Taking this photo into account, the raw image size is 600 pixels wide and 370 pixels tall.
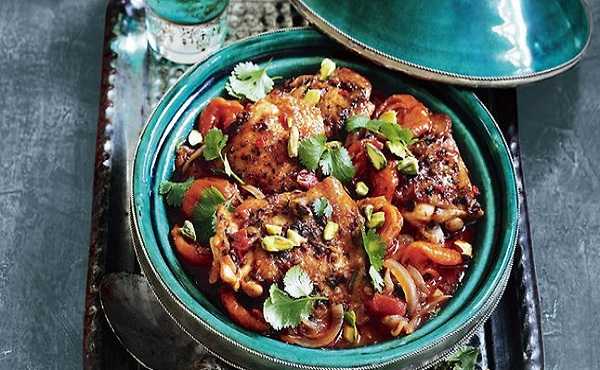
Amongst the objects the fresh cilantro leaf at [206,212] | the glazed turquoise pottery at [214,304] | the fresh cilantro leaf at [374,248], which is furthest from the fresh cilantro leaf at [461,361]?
the fresh cilantro leaf at [206,212]

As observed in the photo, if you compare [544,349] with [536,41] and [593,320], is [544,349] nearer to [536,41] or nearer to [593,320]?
[593,320]

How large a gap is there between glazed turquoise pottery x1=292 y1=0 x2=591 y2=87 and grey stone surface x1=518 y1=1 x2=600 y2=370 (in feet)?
1.34

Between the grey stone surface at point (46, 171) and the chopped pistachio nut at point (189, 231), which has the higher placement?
the chopped pistachio nut at point (189, 231)

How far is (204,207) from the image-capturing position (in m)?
2.33

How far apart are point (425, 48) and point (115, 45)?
38.5 inches

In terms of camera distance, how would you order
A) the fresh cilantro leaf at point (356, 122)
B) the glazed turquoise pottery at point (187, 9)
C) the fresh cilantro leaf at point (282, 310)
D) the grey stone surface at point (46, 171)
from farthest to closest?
the glazed turquoise pottery at point (187, 9) → the grey stone surface at point (46, 171) → the fresh cilantro leaf at point (356, 122) → the fresh cilantro leaf at point (282, 310)

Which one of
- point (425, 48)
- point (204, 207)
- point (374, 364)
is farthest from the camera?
point (425, 48)

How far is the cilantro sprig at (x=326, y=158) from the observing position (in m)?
2.39

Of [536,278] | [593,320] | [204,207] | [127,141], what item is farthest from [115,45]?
[593,320]

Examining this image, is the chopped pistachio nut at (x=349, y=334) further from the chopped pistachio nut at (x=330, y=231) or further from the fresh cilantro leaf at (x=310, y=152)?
the fresh cilantro leaf at (x=310, y=152)

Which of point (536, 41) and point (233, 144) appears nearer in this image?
point (233, 144)

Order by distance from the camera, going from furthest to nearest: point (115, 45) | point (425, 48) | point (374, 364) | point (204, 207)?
point (115, 45) < point (425, 48) < point (204, 207) < point (374, 364)

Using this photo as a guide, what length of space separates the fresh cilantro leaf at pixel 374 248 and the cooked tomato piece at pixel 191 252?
15.1 inches

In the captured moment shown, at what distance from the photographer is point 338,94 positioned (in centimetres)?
257
